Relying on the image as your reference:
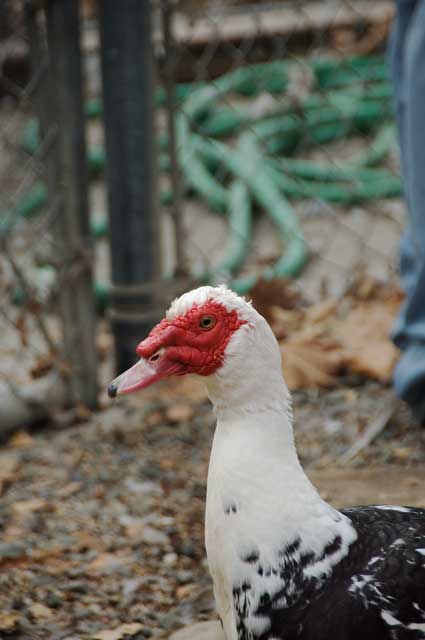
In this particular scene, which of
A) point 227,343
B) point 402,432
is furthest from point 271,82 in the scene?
point 227,343

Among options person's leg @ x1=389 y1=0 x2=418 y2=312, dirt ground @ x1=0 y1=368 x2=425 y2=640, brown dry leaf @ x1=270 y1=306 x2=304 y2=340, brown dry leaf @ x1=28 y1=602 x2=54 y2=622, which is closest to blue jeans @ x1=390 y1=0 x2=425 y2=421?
person's leg @ x1=389 y1=0 x2=418 y2=312

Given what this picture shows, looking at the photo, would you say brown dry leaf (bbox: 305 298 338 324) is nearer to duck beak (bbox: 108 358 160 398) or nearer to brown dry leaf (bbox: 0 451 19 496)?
brown dry leaf (bbox: 0 451 19 496)

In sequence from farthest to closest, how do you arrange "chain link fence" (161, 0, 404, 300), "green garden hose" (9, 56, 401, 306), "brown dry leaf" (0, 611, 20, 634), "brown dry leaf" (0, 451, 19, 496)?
"green garden hose" (9, 56, 401, 306) < "chain link fence" (161, 0, 404, 300) < "brown dry leaf" (0, 451, 19, 496) < "brown dry leaf" (0, 611, 20, 634)

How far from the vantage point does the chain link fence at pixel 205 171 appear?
260 centimetres

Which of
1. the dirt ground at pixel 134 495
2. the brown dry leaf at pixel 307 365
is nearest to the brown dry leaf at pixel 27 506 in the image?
the dirt ground at pixel 134 495

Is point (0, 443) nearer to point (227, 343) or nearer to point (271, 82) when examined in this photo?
point (227, 343)

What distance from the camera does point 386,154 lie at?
439 cm

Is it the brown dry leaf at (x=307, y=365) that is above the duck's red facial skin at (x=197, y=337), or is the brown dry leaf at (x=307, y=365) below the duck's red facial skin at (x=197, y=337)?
below

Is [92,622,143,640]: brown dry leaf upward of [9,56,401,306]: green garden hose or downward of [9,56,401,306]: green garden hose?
downward

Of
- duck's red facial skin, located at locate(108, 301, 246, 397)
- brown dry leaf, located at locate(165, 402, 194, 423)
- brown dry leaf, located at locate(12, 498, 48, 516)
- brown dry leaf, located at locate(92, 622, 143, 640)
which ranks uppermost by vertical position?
duck's red facial skin, located at locate(108, 301, 246, 397)

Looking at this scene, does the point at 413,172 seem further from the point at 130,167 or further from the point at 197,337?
the point at 197,337

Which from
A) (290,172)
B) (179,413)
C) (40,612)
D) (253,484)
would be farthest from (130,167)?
(290,172)

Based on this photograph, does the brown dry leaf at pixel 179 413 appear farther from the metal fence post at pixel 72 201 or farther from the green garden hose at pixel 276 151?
the green garden hose at pixel 276 151

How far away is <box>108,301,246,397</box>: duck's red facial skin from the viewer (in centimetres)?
151
